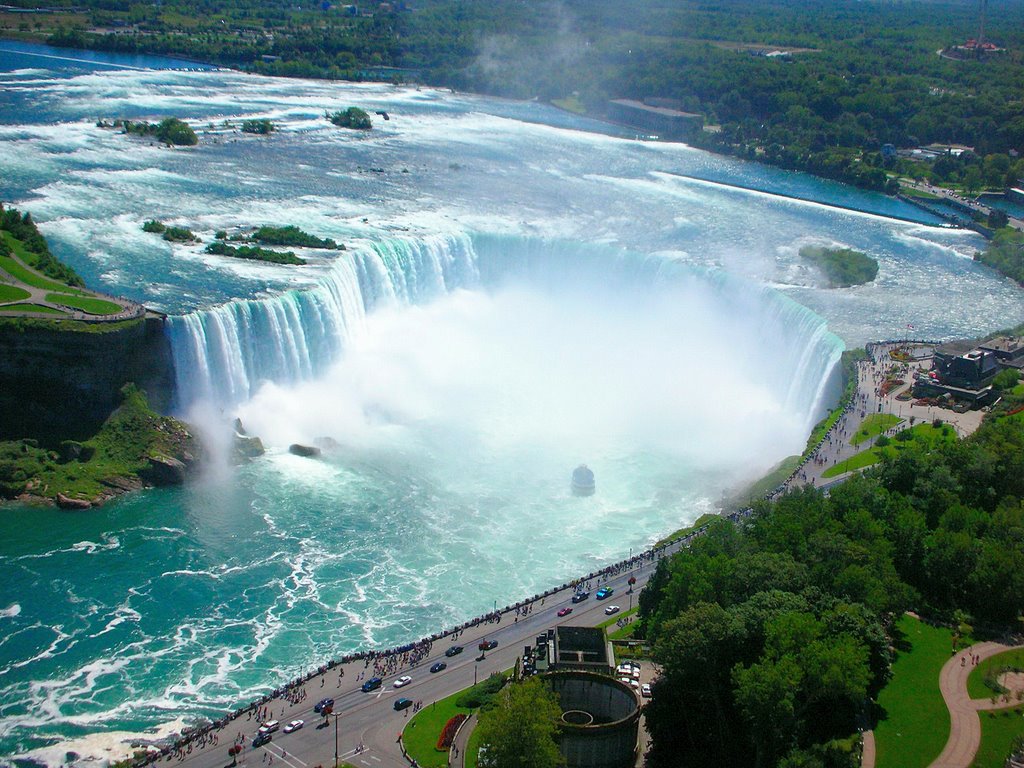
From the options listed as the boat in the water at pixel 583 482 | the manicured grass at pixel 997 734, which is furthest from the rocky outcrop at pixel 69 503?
the manicured grass at pixel 997 734

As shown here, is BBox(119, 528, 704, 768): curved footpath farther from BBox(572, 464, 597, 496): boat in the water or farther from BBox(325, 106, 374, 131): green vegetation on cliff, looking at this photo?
BBox(325, 106, 374, 131): green vegetation on cliff

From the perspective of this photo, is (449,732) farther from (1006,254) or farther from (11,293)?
(1006,254)

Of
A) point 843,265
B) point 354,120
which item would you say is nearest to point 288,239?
point 843,265

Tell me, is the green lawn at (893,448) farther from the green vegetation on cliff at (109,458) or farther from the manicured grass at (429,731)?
the green vegetation on cliff at (109,458)

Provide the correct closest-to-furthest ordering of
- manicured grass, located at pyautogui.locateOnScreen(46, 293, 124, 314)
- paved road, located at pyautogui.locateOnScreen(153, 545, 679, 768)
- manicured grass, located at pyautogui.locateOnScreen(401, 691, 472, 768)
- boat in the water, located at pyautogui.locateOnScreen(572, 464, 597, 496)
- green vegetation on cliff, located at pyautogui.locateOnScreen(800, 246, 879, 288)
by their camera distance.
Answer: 1. manicured grass, located at pyautogui.locateOnScreen(401, 691, 472, 768)
2. paved road, located at pyautogui.locateOnScreen(153, 545, 679, 768)
3. boat in the water, located at pyautogui.locateOnScreen(572, 464, 597, 496)
4. manicured grass, located at pyautogui.locateOnScreen(46, 293, 124, 314)
5. green vegetation on cliff, located at pyautogui.locateOnScreen(800, 246, 879, 288)

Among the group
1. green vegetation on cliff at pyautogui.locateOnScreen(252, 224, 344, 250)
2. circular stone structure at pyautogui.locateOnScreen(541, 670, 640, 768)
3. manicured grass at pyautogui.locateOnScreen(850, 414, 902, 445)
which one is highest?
circular stone structure at pyautogui.locateOnScreen(541, 670, 640, 768)

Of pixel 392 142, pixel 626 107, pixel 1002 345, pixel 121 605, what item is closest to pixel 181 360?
pixel 121 605

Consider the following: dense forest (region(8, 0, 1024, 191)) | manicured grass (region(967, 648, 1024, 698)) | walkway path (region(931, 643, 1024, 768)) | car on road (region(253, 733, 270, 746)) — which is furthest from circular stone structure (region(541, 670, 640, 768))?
dense forest (region(8, 0, 1024, 191))
